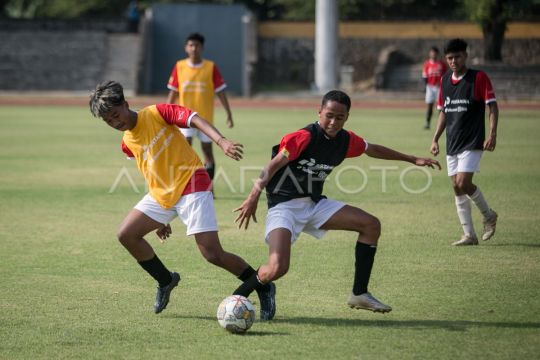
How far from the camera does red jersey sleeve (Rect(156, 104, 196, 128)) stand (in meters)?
6.77

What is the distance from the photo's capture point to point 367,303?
22.6 feet

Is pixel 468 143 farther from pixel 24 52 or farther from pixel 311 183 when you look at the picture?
pixel 24 52

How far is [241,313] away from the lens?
6434mm

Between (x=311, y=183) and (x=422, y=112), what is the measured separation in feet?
81.9

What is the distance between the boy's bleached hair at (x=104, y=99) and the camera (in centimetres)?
662

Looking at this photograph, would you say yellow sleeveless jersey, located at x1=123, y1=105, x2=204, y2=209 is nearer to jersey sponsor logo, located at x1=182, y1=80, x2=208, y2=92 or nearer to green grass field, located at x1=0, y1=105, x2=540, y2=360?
green grass field, located at x1=0, y1=105, x2=540, y2=360

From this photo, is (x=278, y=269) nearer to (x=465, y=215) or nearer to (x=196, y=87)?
(x=465, y=215)

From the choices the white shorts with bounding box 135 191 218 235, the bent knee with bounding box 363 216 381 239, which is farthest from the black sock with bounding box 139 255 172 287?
the bent knee with bounding box 363 216 381 239

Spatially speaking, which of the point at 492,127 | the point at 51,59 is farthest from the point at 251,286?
the point at 51,59

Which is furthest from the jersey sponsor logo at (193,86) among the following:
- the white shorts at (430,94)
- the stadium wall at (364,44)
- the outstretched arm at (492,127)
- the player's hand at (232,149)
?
the stadium wall at (364,44)

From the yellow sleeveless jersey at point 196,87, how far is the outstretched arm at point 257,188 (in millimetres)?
7237

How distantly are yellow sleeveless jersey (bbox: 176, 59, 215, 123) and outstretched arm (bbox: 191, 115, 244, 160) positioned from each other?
279 inches

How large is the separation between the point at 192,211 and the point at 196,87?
7216 millimetres

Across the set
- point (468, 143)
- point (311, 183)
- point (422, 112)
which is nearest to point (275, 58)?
point (422, 112)
